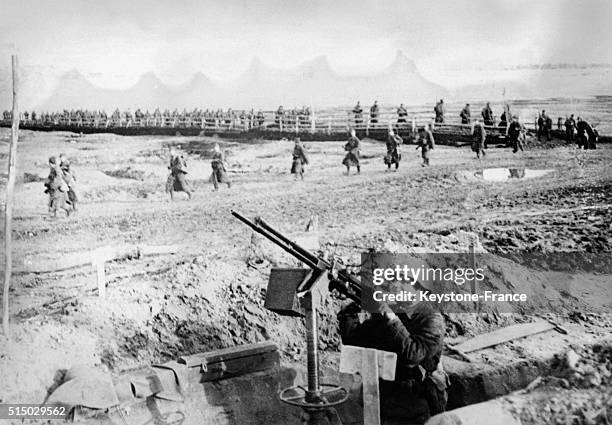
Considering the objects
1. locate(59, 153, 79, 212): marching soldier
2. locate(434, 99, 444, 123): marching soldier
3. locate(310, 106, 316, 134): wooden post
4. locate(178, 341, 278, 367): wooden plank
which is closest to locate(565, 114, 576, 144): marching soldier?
locate(434, 99, 444, 123): marching soldier

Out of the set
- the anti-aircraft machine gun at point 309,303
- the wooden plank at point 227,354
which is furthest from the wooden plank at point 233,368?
the anti-aircraft machine gun at point 309,303

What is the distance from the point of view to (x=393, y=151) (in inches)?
219

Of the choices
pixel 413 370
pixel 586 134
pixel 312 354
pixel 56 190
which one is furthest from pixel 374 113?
pixel 56 190

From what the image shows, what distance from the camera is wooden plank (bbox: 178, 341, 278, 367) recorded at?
4695 mm

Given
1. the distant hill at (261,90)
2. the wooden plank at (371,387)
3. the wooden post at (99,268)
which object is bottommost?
the wooden plank at (371,387)

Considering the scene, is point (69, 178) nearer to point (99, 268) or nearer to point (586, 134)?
point (99, 268)

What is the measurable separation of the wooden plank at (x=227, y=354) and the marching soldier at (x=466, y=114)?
2339 mm

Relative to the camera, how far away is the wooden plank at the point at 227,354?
4.70 m

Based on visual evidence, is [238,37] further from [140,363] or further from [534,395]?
[534,395]

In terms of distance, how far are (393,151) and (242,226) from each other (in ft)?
4.48

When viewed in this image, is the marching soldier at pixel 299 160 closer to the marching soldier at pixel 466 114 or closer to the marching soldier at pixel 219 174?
the marching soldier at pixel 219 174

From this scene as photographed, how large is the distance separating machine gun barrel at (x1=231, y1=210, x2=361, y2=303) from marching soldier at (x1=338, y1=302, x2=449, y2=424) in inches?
9.6

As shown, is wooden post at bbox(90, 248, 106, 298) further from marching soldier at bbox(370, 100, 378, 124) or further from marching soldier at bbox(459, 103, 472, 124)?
marching soldier at bbox(459, 103, 472, 124)

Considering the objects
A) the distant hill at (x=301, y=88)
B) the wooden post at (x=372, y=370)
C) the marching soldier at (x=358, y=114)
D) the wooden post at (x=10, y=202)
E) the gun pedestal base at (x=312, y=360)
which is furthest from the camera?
the marching soldier at (x=358, y=114)
